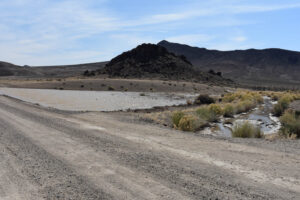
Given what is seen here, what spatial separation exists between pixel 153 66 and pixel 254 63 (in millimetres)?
98160

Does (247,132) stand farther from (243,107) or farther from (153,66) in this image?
(153,66)

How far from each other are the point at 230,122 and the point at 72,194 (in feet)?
57.4

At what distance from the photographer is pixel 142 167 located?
777 centimetres

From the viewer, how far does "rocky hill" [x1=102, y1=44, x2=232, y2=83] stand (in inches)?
3388

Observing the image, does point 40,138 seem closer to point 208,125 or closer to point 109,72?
point 208,125

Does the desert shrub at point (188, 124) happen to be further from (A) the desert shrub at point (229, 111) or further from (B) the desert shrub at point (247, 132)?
Result: (A) the desert shrub at point (229, 111)

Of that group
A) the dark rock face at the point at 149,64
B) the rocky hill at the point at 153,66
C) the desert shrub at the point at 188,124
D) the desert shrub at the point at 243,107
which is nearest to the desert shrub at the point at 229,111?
the desert shrub at the point at 243,107

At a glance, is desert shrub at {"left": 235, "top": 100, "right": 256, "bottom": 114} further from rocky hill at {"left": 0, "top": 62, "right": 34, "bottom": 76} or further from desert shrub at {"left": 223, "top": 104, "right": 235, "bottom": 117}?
rocky hill at {"left": 0, "top": 62, "right": 34, "bottom": 76}

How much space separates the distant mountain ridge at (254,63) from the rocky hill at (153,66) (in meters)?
54.2

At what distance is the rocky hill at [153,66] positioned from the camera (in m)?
86.1

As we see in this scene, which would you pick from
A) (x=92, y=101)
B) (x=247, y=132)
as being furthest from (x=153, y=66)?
(x=247, y=132)

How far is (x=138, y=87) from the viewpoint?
61000 millimetres

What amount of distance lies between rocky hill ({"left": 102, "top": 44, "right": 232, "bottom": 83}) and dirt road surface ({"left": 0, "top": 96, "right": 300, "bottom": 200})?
71.9 meters

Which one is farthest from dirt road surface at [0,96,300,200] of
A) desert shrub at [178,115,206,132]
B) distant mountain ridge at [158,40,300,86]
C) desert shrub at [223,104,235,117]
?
distant mountain ridge at [158,40,300,86]
